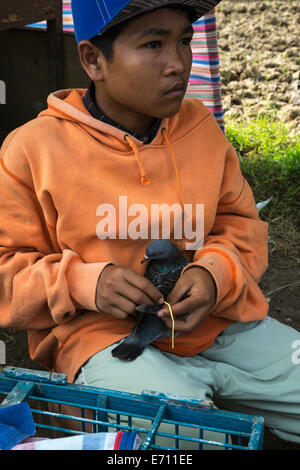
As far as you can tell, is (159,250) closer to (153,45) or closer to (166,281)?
(166,281)

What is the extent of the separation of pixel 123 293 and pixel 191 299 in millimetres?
191

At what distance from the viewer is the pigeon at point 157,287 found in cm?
161

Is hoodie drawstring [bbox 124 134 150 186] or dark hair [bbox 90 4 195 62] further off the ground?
dark hair [bbox 90 4 195 62]

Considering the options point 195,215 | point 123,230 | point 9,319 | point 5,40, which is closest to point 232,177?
point 195,215

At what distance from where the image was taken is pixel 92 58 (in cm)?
177

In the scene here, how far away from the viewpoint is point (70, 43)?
3225 mm

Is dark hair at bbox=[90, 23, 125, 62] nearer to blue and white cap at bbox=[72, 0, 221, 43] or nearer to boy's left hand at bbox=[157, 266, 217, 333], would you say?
blue and white cap at bbox=[72, 0, 221, 43]

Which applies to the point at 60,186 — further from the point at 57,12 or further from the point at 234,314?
the point at 57,12

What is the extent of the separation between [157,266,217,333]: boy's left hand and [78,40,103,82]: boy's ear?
0.66 metres

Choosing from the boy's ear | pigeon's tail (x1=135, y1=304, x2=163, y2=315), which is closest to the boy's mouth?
the boy's ear

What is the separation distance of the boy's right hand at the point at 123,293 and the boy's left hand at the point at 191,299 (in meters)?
0.05

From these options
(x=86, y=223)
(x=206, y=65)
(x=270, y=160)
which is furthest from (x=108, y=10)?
(x=270, y=160)

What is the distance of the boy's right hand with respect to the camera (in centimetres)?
157

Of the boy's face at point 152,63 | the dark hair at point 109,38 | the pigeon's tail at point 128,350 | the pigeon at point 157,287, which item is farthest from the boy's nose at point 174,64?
the pigeon's tail at point 128,350
